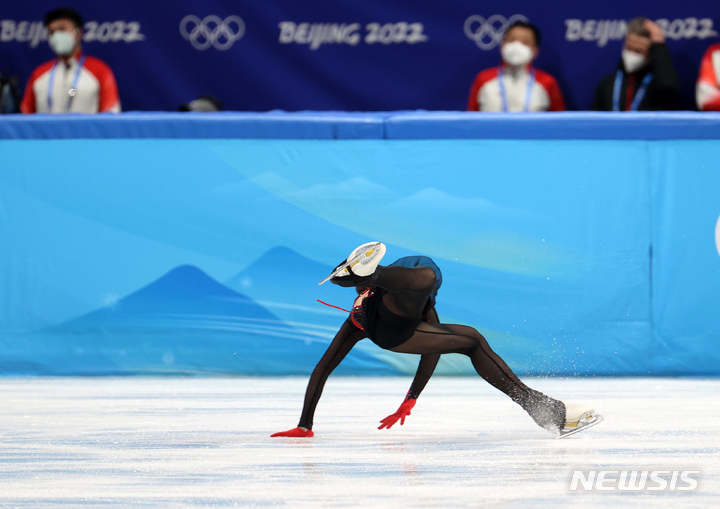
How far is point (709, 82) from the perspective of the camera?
5.72 meters

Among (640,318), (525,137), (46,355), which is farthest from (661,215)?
(46,355)

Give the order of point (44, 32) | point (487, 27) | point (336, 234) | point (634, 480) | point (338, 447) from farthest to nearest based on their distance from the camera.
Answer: point (44, 32) < point (487, 27) < point (336, 234) < point (338, 447) < point (634, 480)

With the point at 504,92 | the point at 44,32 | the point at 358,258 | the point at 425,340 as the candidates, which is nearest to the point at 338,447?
the point at 425,340

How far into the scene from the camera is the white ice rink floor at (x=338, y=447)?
213cm

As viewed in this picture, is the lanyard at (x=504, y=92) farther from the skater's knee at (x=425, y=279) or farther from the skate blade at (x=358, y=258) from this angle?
the skate blade at (x=358, y=258)

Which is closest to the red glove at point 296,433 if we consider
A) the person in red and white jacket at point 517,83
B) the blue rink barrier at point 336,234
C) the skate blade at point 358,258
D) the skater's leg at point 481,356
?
the skater's leg at point 481,356

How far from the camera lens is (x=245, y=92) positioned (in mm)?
6555

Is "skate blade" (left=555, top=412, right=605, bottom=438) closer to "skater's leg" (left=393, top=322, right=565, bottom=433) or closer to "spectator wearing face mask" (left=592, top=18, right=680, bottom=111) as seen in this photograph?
"skater's leg" (left=393, top=322, right=565, bottom=433)

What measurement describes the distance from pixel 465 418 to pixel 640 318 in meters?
1.65

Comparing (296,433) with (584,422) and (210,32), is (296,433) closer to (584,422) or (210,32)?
(584,422)

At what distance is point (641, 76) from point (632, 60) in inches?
7.4

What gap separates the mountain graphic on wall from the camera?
4.53 m

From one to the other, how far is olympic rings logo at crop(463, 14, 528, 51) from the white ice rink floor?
128 inches

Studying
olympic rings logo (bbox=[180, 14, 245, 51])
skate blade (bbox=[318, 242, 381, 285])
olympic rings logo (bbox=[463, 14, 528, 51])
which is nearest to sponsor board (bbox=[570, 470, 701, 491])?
skate blade (bbox=[318, 242, 381, 285])
